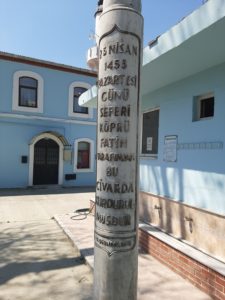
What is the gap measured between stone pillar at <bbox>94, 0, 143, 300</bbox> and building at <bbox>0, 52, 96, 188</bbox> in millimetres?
12788

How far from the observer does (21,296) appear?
3957 mm

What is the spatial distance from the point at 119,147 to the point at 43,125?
1339cm

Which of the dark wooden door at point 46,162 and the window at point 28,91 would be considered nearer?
the window at point 28,91

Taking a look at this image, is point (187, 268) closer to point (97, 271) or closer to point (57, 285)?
point (57, 285)

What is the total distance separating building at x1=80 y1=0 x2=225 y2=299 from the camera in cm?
373

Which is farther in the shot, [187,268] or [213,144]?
[213,144]

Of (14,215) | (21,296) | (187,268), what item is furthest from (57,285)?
(14,215)

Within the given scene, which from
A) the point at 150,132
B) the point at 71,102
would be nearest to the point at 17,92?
the point at 71,102

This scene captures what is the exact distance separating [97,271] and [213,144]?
2.92 m

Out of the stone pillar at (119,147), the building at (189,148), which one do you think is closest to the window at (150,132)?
the building at (189,148)

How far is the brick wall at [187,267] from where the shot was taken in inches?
143

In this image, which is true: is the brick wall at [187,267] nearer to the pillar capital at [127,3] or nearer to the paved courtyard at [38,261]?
the paved courtyard at [38,261]

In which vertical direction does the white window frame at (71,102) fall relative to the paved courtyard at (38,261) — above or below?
above

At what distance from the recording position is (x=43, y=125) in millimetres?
15148
